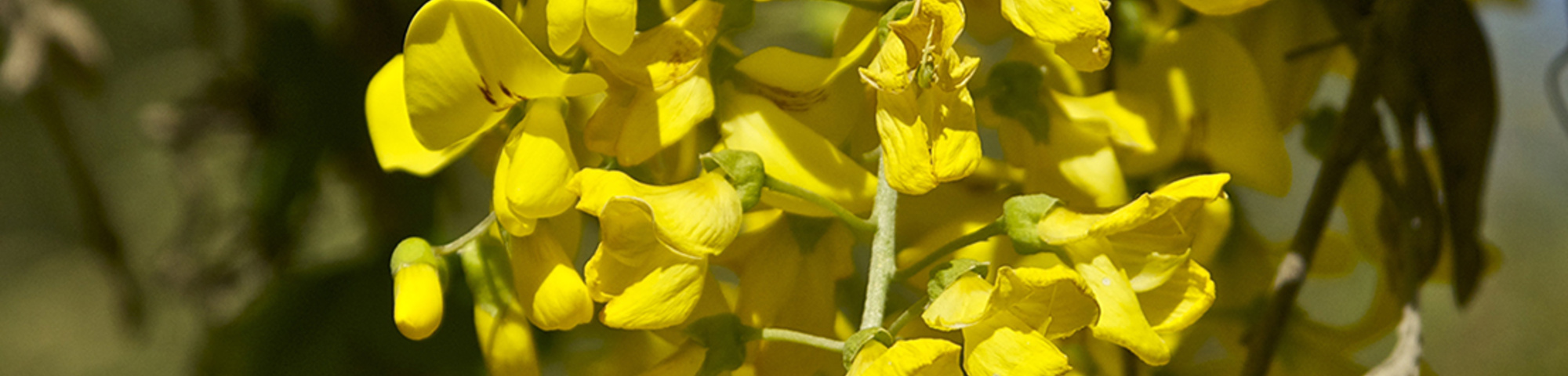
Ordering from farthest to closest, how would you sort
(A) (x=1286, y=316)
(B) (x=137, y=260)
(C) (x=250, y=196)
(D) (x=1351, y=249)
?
1. (B) (x=137, y=260)
2. (C) (x=250, y=196)
3. (D) (x=1351, y=249)
4. (A) (x=1286, y=316)

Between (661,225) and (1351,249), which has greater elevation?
(661,225)

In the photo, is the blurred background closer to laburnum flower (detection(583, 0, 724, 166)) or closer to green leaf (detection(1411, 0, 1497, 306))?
green leaf (detection(1411, 0, 1497, 306))

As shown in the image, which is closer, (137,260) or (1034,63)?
(1034,63)

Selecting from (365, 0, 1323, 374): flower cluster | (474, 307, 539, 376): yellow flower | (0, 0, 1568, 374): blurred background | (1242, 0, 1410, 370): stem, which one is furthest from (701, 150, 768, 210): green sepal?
(0, 0, 1568, 374): blurred background

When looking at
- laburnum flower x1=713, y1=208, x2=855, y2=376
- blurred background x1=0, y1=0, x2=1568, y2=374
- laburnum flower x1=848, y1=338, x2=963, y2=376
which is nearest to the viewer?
laburnum flower x1=848, y1=338, x2=963, y2=376

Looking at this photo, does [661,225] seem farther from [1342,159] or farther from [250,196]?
[250,196]

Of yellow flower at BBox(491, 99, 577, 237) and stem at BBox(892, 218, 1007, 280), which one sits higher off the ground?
yellow flower at BBox(491, 99, 577, 237)

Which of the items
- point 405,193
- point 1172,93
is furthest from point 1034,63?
point 405,193

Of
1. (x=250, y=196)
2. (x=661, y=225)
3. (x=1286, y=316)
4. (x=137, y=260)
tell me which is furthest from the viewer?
(x=137, y=260)
